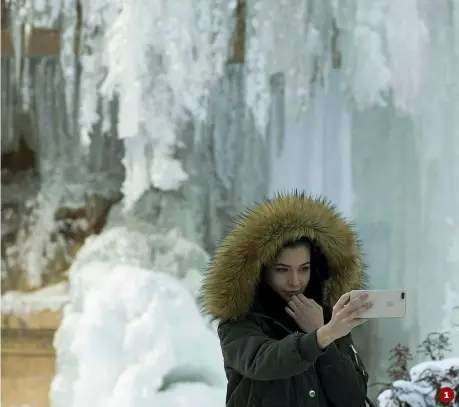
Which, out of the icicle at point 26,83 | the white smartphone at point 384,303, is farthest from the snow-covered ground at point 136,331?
the white smartphone at point 384,303

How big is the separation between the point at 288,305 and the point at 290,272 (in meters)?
0.07

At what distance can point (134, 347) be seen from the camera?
3.21 metres

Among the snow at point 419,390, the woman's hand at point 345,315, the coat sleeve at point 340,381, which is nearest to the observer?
the woman's hand at point 345,315

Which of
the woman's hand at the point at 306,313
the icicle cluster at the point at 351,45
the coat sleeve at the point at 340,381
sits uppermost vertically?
the icicle cluster at the point at 351,45

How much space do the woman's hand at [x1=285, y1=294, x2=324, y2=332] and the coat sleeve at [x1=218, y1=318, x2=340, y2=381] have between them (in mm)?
61

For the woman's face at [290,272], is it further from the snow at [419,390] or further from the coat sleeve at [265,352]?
the snow at [419,390]

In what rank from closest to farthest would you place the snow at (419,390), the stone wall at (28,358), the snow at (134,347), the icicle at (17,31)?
the snow at (419,390), the snow at (134,347), the stone wall at (28,358), the icicle at (17,31)

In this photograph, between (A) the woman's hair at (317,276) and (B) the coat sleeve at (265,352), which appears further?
(A) the woman's hair at (317,276)

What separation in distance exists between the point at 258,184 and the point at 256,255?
1795 mm

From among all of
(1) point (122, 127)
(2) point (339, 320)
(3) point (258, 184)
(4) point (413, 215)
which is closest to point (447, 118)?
(4) point (413, 215)

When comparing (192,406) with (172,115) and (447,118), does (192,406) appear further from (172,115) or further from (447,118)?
(447,118)

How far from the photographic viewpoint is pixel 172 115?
336cm

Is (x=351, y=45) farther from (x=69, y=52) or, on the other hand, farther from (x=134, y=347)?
(x=134, y=347)

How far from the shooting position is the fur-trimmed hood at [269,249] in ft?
5.05
